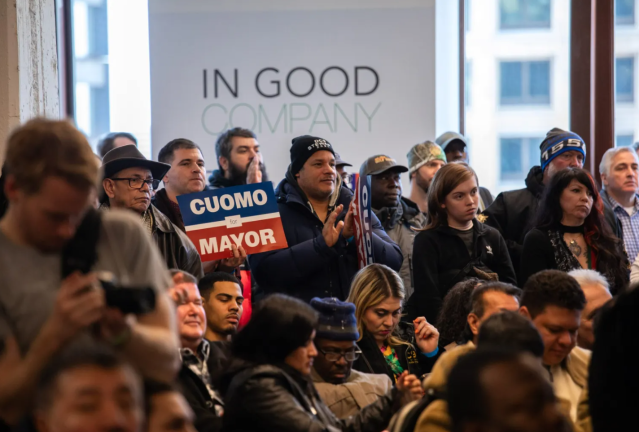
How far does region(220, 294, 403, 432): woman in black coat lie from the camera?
3.06 metres

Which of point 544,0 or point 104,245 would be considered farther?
point 544,0

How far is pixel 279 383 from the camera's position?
10.3 ft

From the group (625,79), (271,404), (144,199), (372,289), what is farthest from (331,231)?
(625,79)

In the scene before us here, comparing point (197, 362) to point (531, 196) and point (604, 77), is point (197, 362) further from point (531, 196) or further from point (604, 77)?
point (604, 77)

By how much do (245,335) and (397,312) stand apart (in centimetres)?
133

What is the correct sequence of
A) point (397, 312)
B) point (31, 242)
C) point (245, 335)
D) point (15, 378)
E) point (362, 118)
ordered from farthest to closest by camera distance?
point (362, 118)
point (397, 312)
point (245, 335)
point (31, 242)
point (15, 378)

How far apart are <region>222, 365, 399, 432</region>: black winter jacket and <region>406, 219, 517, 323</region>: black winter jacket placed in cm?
165

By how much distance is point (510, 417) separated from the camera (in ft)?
7.10

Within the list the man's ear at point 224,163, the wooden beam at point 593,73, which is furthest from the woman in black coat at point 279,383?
the wooden beam at point 593,73

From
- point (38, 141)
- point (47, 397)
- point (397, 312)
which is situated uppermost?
point (38, 141)

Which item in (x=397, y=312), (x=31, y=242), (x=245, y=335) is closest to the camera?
(x=31, y=242)

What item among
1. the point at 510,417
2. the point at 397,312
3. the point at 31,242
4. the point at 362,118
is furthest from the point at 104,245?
the point at 362,118

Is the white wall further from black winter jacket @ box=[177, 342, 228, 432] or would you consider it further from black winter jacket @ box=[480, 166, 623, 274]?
black winter jacket @ box=[177, 342, 228, 432]

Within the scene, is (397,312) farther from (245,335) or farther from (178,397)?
(178,397)
